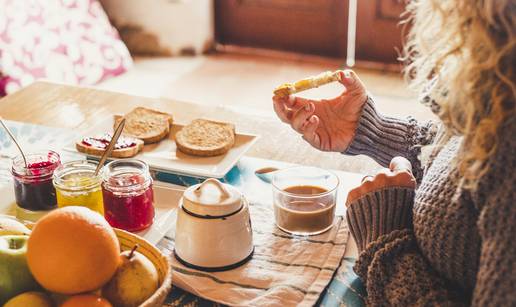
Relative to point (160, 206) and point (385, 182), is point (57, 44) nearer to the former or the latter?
point (160, 206)

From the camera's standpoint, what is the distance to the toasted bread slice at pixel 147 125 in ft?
4.90

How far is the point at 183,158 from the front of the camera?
1451mm

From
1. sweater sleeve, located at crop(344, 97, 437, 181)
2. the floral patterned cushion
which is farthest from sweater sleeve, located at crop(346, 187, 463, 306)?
the floral patterned cushion

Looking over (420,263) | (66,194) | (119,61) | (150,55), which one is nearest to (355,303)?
(420,263)

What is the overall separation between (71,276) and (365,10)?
3.05 meters

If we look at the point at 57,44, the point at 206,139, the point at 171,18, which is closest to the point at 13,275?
the point at 206,139

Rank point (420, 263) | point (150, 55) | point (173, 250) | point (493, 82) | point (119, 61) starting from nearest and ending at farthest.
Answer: point (493, 82) < point (420, 263) < point (173, 250) < point (119, 61) < point (150, 55)

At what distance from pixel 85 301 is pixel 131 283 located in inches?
2.5

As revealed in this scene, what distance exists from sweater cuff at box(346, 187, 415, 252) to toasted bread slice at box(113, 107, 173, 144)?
22.3 inches

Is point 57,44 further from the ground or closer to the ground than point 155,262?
closer to the ground

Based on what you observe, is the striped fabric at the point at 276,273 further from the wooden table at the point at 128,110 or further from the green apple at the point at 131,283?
the wooden table at the point at 128,110

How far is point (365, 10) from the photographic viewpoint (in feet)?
11.9

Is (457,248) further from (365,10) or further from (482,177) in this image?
(365,10)

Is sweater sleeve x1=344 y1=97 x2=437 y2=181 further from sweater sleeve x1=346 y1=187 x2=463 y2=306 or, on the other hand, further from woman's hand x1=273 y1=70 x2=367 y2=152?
sweater sleeve x1=346 y1=187 x2=463 y2=306
